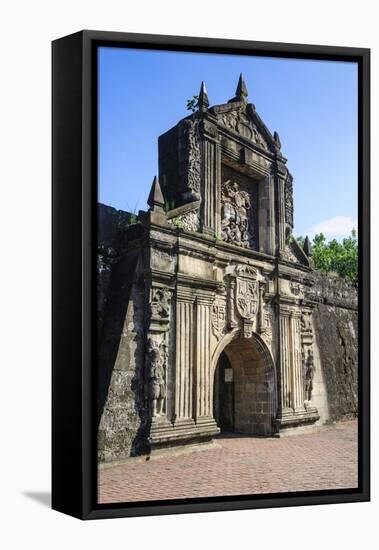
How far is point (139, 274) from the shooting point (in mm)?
11320

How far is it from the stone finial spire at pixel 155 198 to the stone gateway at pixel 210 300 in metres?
0.03

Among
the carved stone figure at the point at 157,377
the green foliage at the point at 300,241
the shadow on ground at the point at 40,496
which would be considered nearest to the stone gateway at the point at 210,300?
the carved stone figure at the point at 157,377

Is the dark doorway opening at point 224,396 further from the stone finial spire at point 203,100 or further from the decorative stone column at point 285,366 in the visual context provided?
the stone finial spire at point 203,100

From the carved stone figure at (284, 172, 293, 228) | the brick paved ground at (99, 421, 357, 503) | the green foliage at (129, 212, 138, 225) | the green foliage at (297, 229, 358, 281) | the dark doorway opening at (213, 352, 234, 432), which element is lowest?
the brick paved ground at (99, 421, 357, 503)

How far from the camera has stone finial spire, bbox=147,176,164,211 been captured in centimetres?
1139

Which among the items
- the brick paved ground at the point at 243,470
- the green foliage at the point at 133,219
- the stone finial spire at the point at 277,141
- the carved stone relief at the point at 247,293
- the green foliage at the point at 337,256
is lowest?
the brick paved ground at the point at 243,470

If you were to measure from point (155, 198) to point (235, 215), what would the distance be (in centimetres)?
247

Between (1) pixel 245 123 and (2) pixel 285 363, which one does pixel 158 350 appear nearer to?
(2) pixel 285 363

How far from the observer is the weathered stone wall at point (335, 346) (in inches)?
496

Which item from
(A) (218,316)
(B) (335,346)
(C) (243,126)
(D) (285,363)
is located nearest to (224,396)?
(D) (285,363)

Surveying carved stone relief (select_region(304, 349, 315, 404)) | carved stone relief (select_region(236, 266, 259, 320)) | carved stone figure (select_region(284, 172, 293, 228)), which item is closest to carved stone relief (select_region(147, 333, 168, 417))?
carved stone relief (select_region(236, 266, 259, 320))

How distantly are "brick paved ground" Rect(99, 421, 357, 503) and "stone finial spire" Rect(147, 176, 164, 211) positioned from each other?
351 cm

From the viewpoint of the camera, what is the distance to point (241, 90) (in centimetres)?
1134

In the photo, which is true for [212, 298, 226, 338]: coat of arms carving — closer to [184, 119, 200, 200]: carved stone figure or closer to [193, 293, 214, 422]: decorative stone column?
[193, 293, 214, 422]: decorative stone column
